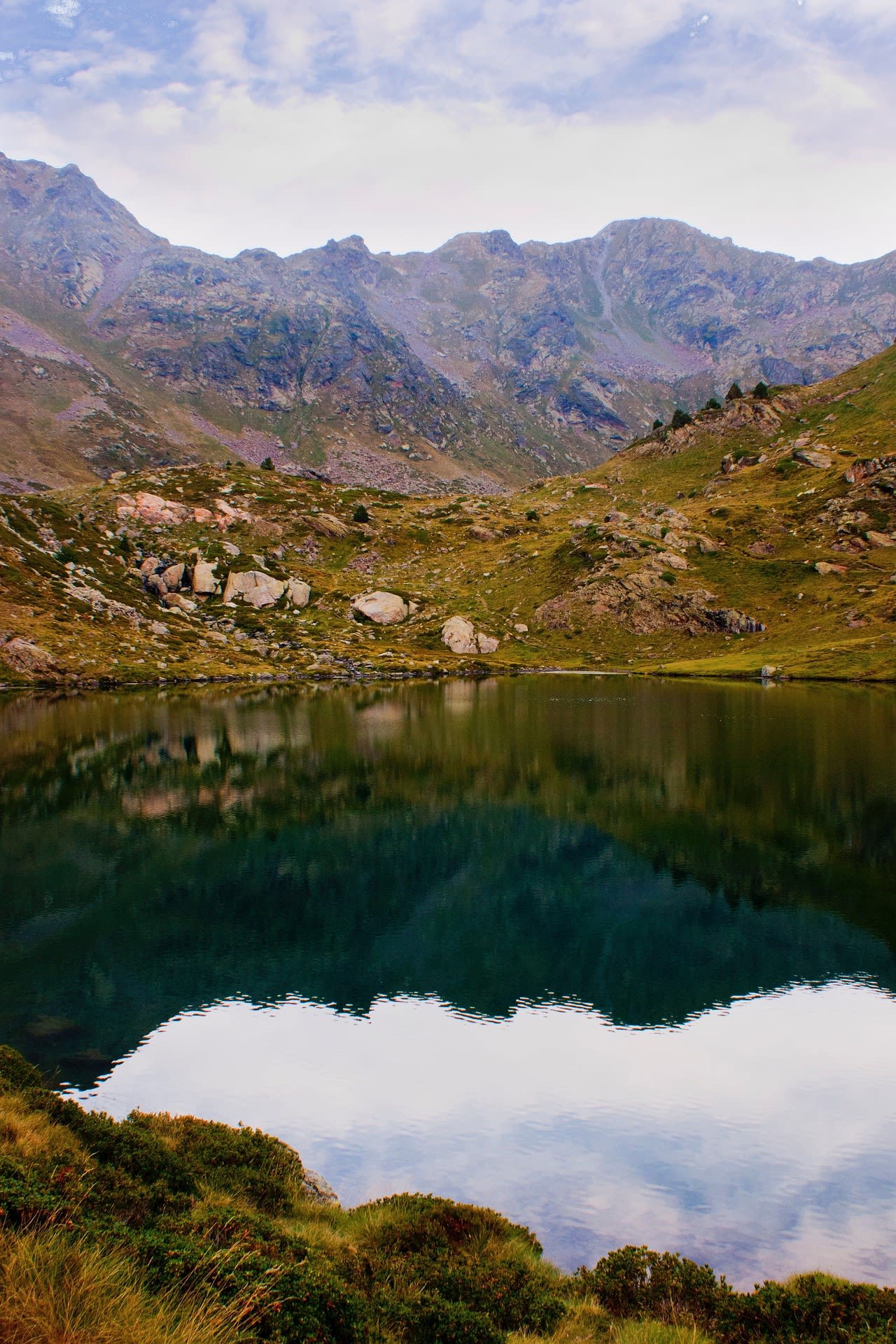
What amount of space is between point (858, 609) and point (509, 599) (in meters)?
61.5

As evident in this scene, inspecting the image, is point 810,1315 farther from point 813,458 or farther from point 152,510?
point 813,458

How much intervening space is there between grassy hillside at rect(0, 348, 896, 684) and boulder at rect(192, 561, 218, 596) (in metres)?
2.37

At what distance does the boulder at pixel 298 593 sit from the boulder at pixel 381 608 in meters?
9.64

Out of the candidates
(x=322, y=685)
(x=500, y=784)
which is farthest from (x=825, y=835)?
(x=322, y=685)

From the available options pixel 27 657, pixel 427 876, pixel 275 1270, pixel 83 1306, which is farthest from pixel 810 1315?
pixel 27 657

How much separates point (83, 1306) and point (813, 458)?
17881cm

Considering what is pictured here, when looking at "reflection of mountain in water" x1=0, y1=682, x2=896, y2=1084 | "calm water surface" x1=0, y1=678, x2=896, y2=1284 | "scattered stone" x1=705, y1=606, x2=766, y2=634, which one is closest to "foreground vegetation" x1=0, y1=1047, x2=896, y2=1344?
"calm water surface" x1=0, y1=678, x2=896, y2=1284

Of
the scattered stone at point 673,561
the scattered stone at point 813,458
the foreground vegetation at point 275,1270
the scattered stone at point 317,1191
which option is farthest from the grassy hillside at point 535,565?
the scattered stone at point 317,1191

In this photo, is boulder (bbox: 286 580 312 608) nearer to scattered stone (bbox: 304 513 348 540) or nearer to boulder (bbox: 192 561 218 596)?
boulder (bbox: 192 561 218 596)

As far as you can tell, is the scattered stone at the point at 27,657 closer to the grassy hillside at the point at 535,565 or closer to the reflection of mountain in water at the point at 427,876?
the grassy hillside at the point at 535,565

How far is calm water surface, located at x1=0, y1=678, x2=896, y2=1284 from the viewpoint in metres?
12.7

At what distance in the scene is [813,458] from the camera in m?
155

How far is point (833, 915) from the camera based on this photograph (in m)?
24.9

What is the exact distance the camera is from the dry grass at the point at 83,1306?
520cm
